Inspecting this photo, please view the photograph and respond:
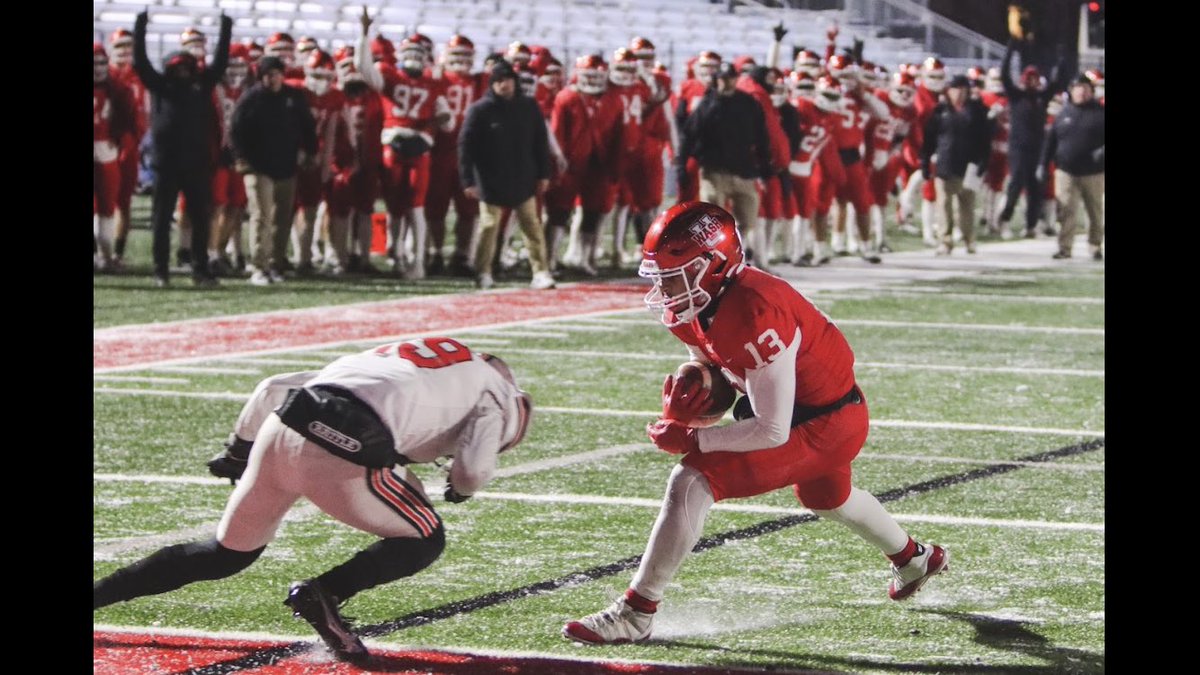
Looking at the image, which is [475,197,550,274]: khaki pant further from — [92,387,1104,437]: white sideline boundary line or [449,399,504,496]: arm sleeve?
[449,399,504,496]: arm sleeve

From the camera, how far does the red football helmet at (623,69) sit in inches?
650

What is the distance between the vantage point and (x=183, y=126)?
13961 mm

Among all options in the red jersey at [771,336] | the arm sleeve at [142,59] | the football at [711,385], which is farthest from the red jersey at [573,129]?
the football at [711,385]

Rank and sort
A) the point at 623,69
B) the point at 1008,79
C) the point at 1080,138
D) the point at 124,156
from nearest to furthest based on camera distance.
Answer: the point at 623,69 → the point at 124,156 → the point at 1080,138 → the point at 1008,79

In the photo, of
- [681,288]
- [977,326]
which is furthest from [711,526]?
[977,326]

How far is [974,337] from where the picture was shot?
12.5m

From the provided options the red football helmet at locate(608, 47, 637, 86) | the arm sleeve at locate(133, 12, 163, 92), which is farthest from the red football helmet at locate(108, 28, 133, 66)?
the red football helmet at locate(608, 47, 637, 86)

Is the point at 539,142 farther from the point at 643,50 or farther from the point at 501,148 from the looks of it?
the point at 643,50

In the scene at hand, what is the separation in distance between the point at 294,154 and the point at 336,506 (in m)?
10.1

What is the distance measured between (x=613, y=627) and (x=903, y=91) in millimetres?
15908

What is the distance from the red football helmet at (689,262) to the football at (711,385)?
0.17 meters

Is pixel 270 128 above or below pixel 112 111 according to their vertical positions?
below
